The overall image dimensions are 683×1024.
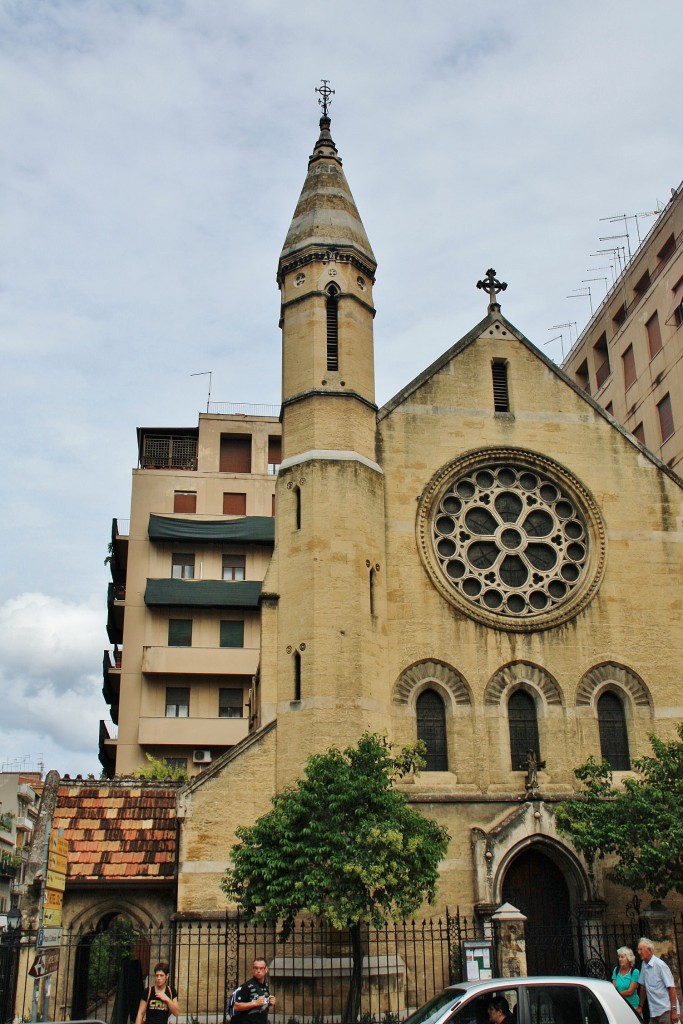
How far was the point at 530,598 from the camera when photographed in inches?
995

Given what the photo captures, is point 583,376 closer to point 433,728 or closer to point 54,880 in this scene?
point 433,728

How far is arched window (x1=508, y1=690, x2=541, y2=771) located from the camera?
2383cm

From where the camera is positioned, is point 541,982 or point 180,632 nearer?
point 541,982

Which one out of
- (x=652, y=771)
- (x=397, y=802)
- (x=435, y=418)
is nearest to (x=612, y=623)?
(x=652, y=771)

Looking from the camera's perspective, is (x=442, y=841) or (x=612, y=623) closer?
(x=442, y=841)

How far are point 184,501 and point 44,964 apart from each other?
3218 centimetres

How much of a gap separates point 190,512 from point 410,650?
81.0 feet

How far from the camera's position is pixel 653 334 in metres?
41.9

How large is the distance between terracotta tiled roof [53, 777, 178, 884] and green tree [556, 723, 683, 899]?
8.60 metres

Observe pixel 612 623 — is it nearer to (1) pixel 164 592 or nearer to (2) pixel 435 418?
(2) pixel 435 418

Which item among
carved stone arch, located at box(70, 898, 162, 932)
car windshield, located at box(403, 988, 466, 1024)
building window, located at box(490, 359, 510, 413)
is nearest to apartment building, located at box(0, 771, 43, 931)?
carved stone arch, located at box(70, 898, 162, 932)

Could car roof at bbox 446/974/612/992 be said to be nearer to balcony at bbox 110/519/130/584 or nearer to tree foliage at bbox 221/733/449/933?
tree foliage at bbox 221/733/449/933

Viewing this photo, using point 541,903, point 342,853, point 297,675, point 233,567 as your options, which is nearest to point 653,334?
point 233,567

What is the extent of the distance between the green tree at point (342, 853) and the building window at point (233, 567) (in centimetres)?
2611
